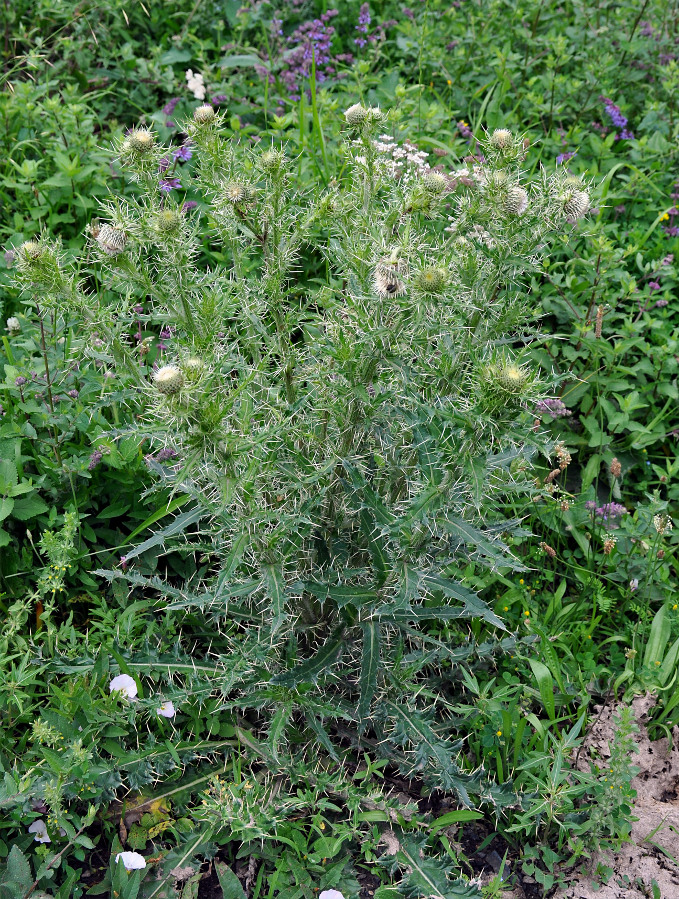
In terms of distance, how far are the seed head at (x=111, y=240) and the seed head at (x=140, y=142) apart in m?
0.27

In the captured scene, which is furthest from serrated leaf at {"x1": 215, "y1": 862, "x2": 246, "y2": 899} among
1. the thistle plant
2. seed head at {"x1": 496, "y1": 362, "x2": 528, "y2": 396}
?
seed head at {"x1": 496, "y1": 362, "x2": 528, "y2": 396}

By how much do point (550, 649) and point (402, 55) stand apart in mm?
4440

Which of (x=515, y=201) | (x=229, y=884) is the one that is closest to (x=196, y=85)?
(x=515, y=201)

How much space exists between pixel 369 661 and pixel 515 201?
151cm

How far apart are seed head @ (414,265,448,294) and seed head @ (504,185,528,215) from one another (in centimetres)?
35

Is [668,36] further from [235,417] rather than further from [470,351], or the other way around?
[235,417]

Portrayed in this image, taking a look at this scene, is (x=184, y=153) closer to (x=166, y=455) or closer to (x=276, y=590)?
(x=166, y=455)

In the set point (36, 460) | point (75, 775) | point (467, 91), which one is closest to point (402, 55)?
point (467, 91)

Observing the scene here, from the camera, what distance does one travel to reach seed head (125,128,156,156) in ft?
7.88

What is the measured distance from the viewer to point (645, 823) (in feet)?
9.68

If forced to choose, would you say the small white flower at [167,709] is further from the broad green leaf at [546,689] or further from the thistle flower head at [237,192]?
the thistle flower head at [237,192]

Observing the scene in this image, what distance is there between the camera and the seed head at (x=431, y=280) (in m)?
2.14

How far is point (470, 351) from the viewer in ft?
7.97

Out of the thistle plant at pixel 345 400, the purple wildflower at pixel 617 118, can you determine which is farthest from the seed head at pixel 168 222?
the purple wildflower at pixel 617 118
